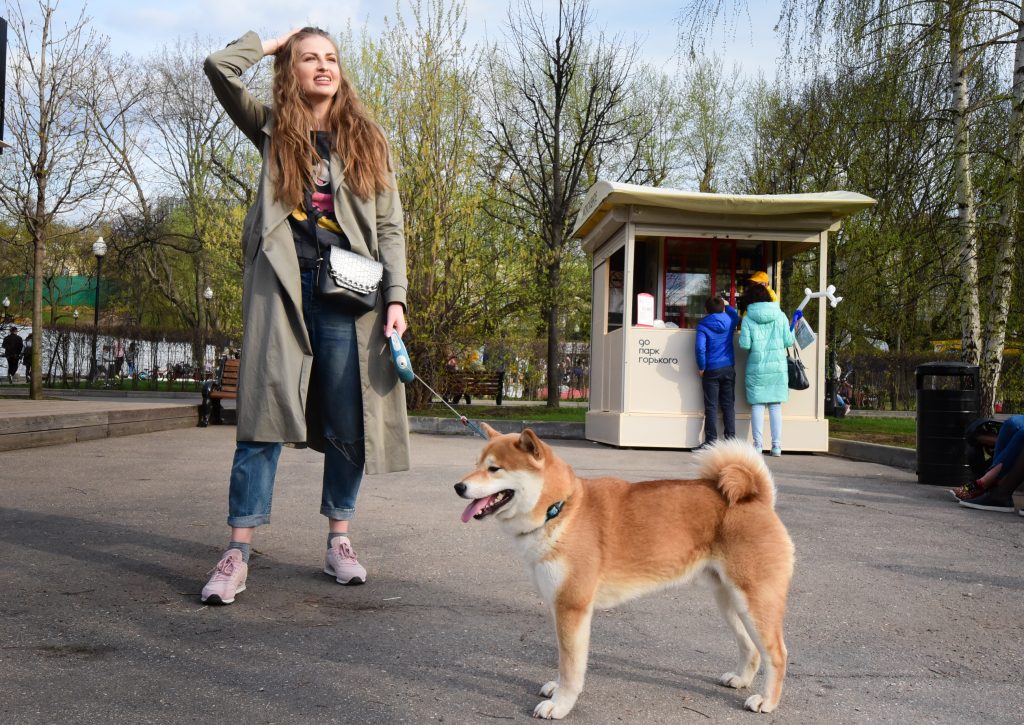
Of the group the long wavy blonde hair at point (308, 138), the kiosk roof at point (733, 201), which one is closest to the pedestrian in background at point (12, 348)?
the kiosk roof at point (733, 201)

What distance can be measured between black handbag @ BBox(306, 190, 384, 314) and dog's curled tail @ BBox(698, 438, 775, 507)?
1.73 meters

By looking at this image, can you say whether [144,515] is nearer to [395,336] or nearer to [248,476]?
[248,476]

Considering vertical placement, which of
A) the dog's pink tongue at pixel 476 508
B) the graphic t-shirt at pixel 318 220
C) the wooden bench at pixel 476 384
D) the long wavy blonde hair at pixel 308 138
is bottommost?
the dog's pink tongue at pixel 476 508

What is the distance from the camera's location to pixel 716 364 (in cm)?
1153

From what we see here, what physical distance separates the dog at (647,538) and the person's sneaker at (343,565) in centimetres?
139

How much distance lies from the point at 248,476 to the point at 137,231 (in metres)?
40.4

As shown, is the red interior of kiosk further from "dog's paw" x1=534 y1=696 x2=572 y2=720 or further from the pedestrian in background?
the pedestrian in background

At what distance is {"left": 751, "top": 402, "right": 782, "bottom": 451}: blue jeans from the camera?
11472 millimetres

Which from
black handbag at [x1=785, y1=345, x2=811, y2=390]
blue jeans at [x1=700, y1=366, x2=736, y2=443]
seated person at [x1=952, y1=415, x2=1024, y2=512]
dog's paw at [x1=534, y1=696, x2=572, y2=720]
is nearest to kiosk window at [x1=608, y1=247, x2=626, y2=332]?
blue jeans at [x1=700, y1=366, x2=736, y2=443]

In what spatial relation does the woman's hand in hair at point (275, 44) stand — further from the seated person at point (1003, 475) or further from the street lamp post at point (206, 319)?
the street lamp post at point (206, 319)

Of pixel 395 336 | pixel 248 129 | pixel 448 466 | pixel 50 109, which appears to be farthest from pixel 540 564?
pixel 50 109

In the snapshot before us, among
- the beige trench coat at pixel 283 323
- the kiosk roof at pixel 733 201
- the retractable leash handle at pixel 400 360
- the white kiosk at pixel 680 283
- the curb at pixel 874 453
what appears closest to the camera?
the beige trench coat at pixel 283 323

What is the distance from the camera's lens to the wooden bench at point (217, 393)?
14789mm

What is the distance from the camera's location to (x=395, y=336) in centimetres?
406
